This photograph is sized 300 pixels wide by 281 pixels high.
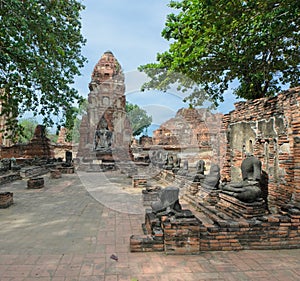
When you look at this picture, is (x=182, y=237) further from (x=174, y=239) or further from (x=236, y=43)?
(x=236, y=43)

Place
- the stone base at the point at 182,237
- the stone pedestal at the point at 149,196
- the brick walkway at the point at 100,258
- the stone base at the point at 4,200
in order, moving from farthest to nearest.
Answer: the stone pedestal at the point at 149,196 < the stone base at the point at 4,200 < the stone base at the point at 182,237 < the brick walkway at the point at 100,258

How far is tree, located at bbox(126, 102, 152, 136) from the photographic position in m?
45.4

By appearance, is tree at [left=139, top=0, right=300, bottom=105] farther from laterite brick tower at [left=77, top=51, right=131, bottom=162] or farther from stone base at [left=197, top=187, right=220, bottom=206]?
laterite brick tower at [left=77, top=51, right=131, bottom=162]

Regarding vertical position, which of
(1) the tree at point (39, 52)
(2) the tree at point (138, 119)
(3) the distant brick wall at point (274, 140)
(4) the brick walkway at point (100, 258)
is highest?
(2) the tree at point (138, 119)

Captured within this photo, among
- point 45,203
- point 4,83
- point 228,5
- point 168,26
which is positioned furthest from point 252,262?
point 4,83

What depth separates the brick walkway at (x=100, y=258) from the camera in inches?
123

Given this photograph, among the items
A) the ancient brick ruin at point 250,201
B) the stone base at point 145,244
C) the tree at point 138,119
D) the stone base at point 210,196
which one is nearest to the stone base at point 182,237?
the ancient brick ruin at point 250,201

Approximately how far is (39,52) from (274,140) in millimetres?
6818

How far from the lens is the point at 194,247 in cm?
384

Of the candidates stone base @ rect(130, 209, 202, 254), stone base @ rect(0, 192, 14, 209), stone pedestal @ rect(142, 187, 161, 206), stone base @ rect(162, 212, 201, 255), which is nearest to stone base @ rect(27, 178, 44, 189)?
stone base @ rect(0, 192, 14, 209)

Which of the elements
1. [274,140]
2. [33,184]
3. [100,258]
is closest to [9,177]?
[33,184]

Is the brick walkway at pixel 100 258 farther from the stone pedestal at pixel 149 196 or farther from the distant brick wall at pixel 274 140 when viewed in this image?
the distant brick wall at pixel 274 140

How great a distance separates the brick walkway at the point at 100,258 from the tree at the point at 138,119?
39.6 m

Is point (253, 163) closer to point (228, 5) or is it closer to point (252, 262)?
point (252, 262)
